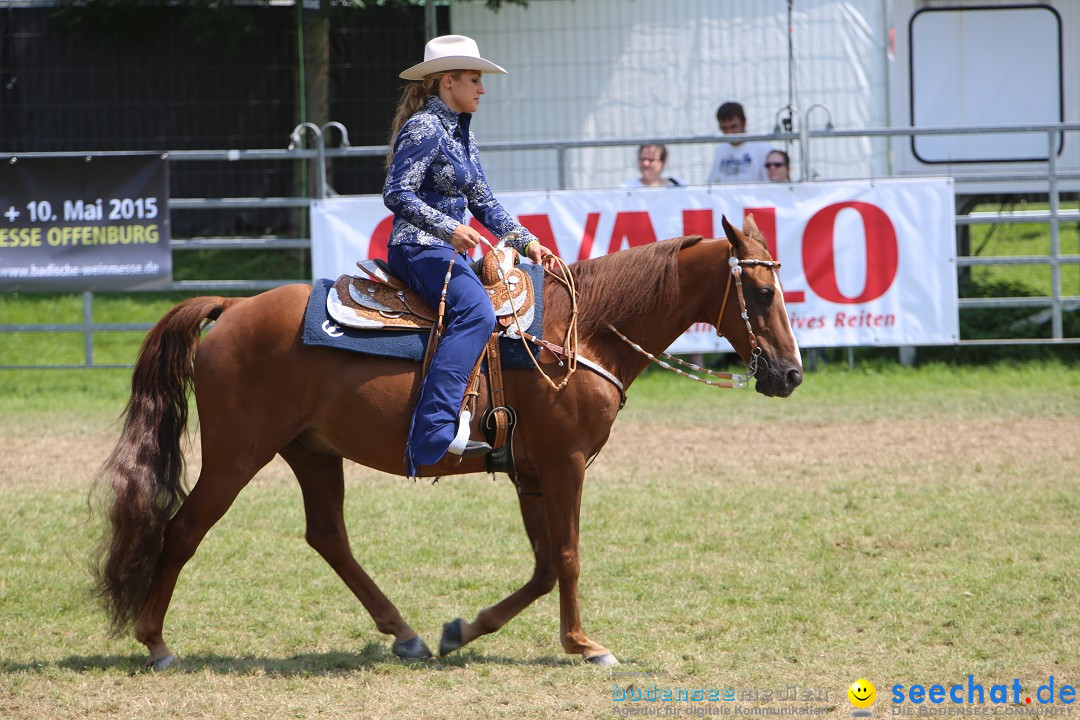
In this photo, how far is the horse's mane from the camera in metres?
5.06

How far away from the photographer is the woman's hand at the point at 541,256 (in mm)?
4957

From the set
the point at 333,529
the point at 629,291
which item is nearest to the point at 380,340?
the point at 333,529

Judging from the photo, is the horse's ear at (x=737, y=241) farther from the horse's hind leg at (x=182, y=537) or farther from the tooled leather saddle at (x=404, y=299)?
the horse's hind leg at (x=182, y=537)

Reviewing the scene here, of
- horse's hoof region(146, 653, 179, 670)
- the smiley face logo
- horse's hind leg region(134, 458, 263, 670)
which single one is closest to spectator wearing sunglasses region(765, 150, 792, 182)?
horse's hind leg region(134, 458, 263, 670)

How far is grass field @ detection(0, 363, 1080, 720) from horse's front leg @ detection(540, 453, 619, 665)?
117 mm

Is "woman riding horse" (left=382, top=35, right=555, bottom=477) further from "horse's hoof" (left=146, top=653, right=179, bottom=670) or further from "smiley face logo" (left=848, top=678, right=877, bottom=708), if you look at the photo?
"smiley face logo" (left=848, top=678, right=877, bottom=708)

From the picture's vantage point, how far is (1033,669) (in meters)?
4.61

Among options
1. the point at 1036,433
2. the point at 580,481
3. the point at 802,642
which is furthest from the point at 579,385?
the point at 1036,433

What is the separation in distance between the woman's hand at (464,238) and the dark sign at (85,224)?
23.1ft

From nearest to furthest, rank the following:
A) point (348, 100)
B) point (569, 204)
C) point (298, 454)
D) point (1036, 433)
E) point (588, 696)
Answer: point (588, 696)
point (298, 454)
point (1036, 433)
point (569, 204)
point (348, 100)

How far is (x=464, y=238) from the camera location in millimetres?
4797

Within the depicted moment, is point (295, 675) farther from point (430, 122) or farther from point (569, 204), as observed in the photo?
point (569, 204)

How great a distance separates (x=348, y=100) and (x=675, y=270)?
1162 centimetres

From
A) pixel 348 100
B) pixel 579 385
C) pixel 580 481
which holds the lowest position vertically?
pixel 580 481
